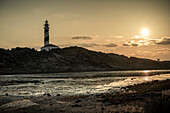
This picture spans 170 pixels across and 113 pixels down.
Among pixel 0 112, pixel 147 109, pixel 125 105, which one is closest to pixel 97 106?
pixel 125 105

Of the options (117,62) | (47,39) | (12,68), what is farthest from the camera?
(117,62)

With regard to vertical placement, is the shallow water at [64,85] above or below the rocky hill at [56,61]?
below

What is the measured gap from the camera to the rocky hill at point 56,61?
110375 mm

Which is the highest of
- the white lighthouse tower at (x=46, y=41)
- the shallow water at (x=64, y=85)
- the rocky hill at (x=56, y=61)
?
the white lighthouse tower at (x=46, y=41)

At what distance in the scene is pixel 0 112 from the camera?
607 inches

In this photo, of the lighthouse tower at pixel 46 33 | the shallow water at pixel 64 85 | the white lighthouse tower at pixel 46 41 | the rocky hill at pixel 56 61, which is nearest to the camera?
the shallow water at pixel 64 85

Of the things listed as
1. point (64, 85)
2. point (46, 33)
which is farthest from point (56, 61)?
point (64, 85)


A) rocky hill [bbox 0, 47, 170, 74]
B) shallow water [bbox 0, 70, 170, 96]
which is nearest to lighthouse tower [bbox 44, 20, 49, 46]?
rocky hill [bbox 0, 47, 170, 74]

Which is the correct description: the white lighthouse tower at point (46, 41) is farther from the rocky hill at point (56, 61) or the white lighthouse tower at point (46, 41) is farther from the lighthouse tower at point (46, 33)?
the rocky hill at point (56, 61)

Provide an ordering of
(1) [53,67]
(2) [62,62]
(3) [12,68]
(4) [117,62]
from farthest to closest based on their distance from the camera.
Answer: (4) [117,62], (2) [62,62], (1) [53,67], (3) [12,68]

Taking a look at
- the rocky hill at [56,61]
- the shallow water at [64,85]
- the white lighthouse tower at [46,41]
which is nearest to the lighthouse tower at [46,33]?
the white lighthouse tower at [46,41]

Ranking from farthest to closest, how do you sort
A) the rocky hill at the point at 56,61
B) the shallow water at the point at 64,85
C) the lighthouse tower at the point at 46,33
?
1. the lighthouse tower at the point at 46,33
2. the rocky hill at the point at 56,61
3. the shallow water at the point at 64,85

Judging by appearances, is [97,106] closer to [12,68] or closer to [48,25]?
[12,68]

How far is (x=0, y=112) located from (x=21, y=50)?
123 meters
